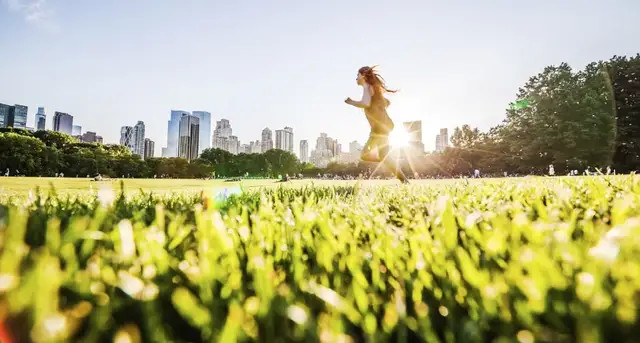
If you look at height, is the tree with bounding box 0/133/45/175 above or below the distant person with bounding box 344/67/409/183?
above

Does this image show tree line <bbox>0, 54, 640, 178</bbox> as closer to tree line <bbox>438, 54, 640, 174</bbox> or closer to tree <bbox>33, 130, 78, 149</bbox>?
tree line <bbox>438, 54, 640, 174</bbox>

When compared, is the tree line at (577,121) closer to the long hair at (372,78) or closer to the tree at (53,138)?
the long hair at (372,78)

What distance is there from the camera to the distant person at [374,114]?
31.1 feet

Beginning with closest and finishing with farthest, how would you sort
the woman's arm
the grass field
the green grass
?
1. the green grass
2. the grass field
3. the woman's arm

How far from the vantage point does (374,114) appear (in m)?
9.55

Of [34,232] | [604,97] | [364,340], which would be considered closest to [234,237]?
[364,340]

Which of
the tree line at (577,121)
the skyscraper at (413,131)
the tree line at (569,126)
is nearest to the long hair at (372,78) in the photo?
the skyscraper at (413,131)

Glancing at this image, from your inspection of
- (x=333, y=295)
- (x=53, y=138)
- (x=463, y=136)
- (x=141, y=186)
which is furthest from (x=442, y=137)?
(x=333, y=295)

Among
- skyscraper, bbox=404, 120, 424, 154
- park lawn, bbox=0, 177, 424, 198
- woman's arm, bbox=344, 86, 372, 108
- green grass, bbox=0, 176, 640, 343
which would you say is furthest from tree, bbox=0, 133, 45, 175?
green grass, bbox=0, 176, 640, 343

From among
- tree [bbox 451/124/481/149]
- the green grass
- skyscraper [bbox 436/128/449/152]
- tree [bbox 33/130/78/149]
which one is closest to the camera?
the green grass

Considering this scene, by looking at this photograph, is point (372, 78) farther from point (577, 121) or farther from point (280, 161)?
point (280, 161)

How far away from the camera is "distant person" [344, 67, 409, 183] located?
948 centimetres

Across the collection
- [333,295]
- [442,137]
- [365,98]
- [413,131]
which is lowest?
[333,295]

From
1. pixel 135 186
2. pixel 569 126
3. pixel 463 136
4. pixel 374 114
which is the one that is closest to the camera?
pixel 374 114
